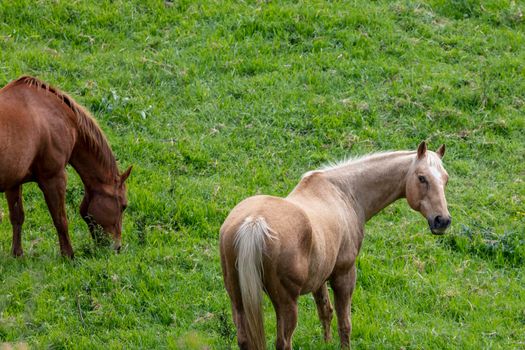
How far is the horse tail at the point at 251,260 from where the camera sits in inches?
237

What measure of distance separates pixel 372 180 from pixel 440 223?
0.75m

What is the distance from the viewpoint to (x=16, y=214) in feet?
29.6

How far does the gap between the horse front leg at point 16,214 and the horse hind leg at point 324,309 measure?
128 inches

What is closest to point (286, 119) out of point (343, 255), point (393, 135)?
point (393, 135)

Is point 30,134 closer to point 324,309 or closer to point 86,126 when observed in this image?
Result: point 86,126

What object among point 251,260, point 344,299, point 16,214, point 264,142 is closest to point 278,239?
point 251,260

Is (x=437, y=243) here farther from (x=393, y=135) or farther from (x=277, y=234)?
(x=277, y=234)

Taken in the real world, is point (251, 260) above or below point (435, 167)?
below

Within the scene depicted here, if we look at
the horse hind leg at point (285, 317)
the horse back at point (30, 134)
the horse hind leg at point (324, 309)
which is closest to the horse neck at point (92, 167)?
the horse back at point (30, 134)

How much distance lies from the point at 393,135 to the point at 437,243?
225 cm

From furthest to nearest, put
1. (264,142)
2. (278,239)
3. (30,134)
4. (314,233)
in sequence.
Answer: (264,142) → (30,134) → (314,233) → (278,239)

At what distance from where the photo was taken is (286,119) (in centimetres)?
1150

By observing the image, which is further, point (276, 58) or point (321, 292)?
point (276, 58)

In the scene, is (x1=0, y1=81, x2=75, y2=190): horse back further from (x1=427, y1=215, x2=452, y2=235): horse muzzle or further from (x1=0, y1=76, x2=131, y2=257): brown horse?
(x1=427, y1=215, x2=452, y2=235): horse muzzle
